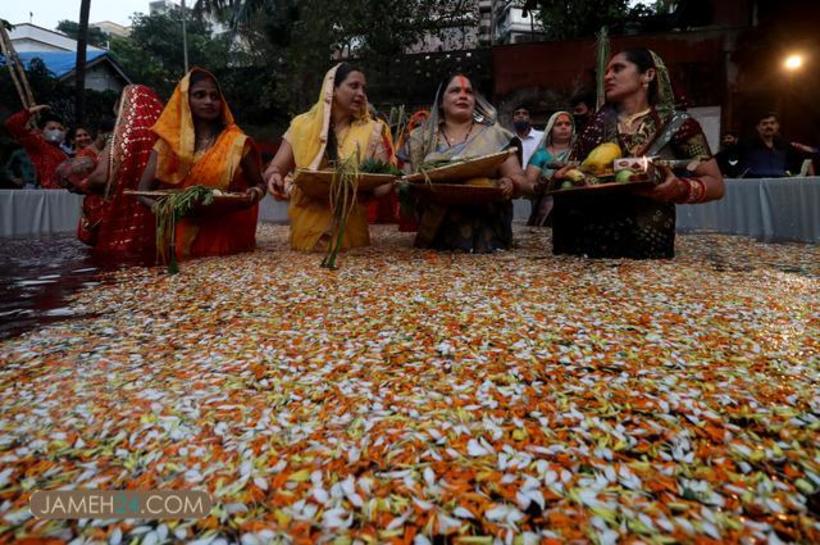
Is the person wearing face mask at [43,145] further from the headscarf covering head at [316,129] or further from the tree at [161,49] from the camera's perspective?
the tree at [161,49]

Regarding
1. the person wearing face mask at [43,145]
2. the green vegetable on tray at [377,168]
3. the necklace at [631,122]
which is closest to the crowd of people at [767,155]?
the necklace at [631,122]

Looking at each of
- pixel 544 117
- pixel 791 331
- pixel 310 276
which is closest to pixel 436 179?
pixel 310 276

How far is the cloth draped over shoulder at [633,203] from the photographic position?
319 centimetres

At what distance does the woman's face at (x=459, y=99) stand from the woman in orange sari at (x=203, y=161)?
1.62m

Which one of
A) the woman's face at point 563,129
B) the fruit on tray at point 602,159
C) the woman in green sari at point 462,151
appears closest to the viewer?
the fruit on tray at point 602,159

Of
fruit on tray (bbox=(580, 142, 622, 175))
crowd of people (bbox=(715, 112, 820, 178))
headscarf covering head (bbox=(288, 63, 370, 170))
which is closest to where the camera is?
fruit on tray (bbox=(580, 142, 622, 175))

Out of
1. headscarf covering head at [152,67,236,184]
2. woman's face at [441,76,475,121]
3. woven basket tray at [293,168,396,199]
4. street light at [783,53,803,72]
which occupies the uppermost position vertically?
street light at [783,53,803,72]

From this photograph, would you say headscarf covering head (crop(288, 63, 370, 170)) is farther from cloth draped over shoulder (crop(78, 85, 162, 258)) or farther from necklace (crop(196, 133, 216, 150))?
cloth draped over shoulder (crop(78, 85, 162, 258))

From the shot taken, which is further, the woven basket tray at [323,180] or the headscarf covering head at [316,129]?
the headscarf covering head at [316,129]

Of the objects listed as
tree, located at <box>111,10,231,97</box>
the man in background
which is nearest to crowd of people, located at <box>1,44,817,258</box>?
the man in background

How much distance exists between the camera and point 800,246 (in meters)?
4.27

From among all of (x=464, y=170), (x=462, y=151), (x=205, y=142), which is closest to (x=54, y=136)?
(x=205, y=142)

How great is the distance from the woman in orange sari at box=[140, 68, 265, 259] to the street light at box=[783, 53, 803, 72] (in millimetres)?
10544

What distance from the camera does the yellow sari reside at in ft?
13.1
